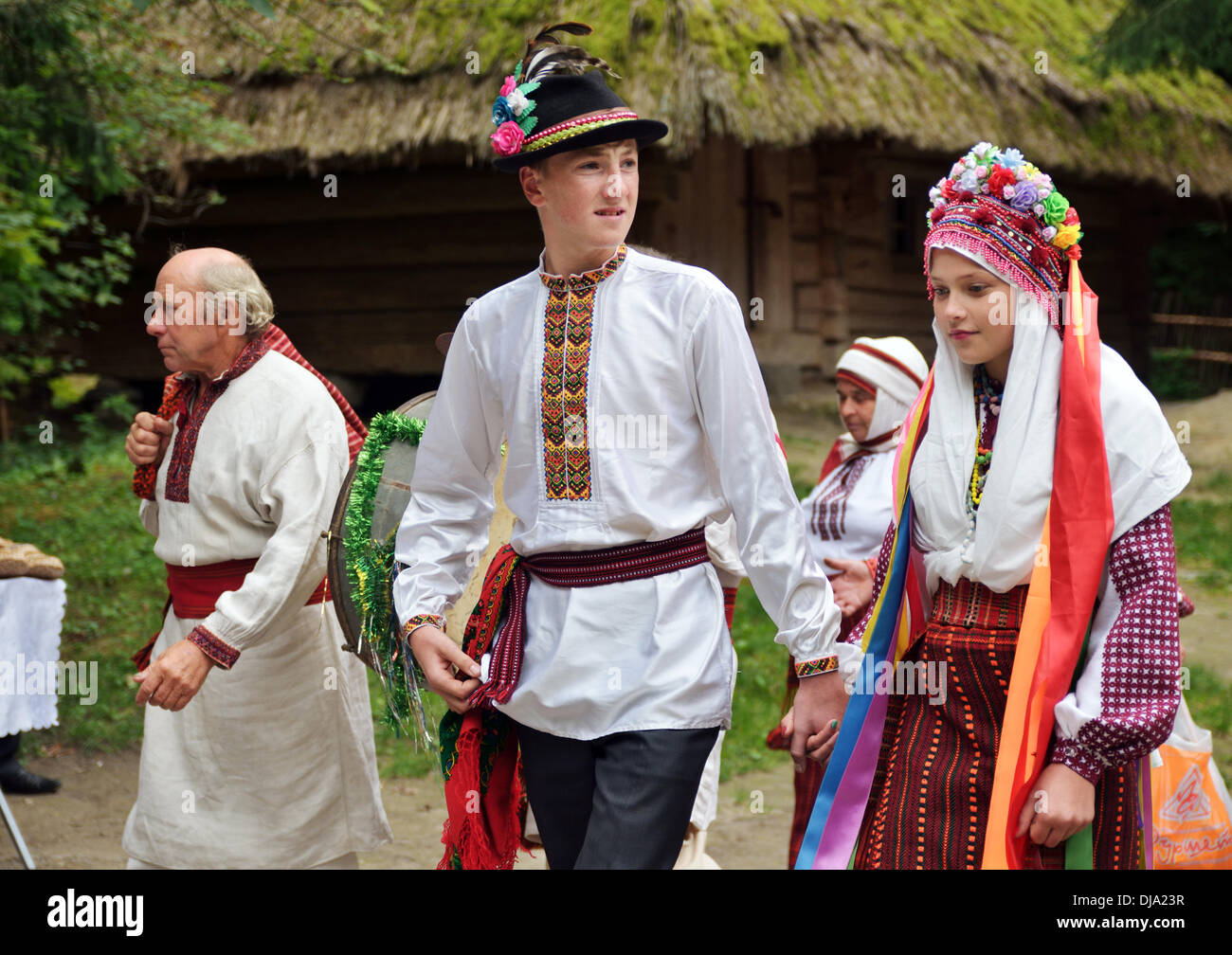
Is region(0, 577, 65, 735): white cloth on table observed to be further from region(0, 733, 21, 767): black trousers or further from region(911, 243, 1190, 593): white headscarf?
region(911, 243, 1190, 593): white headscarf

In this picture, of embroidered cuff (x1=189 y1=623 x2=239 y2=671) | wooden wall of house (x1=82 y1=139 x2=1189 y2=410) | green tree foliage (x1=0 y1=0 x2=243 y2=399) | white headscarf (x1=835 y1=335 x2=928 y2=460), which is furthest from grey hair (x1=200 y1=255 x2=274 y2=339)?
wooden wall of house (x1=82 y1=139 x2=1189 y2=410)

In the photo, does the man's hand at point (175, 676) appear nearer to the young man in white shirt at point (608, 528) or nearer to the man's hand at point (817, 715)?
the young man in white shirt at point (608, 528)

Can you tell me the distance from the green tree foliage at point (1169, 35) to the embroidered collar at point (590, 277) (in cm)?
796

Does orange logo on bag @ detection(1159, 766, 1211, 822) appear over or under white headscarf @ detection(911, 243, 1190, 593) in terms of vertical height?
under

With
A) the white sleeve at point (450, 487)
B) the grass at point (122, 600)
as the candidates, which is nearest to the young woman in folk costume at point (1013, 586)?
the white sleeve at point (450, 487)

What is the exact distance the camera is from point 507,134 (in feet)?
8.97

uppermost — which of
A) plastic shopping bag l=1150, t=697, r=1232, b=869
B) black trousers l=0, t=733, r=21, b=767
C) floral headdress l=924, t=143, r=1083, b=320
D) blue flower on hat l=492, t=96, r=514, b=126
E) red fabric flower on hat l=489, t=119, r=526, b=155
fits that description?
blue flower on hat l=492, t=96, r=514, b=126

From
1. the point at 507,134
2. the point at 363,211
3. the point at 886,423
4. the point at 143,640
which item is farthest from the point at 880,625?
the point at 363,211

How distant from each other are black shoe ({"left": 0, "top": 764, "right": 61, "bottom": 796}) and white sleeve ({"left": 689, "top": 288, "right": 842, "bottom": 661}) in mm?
4200

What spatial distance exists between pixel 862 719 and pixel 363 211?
32.6ft

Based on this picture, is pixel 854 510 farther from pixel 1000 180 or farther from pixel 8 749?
pixel 8 749

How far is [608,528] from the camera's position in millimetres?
2639

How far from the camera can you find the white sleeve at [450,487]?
292 cm

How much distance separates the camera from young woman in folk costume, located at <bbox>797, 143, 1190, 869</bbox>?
2492 millimetres
